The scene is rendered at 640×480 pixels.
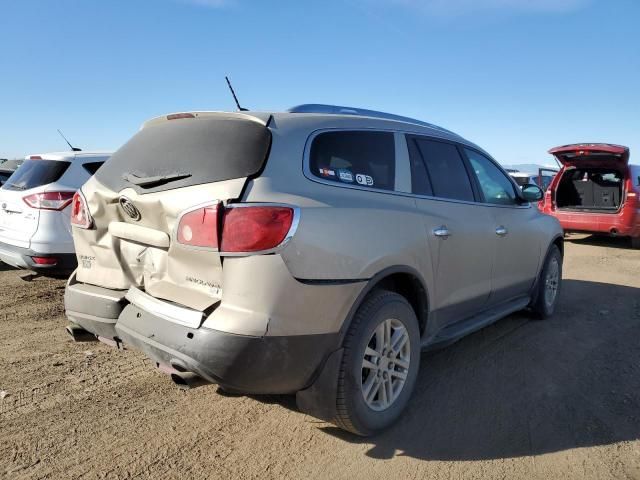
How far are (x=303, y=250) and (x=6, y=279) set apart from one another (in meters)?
6.13

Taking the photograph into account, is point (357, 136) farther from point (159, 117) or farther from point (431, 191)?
point (159, 117)

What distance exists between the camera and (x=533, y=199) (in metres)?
4.73

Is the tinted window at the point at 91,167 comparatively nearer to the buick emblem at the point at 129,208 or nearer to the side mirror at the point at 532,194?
the buick emblem at the point at 129,208

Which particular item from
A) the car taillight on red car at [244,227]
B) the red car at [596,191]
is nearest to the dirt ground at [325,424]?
the car taillight on red car at [244,227]

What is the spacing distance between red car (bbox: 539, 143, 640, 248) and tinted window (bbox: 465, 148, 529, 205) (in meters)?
6.29

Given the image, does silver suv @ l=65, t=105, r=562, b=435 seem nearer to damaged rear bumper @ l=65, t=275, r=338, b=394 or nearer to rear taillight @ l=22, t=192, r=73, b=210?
damaged rear bumper @ l=65, t=275, r=338, b=394

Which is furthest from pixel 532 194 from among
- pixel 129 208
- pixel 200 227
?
pixel 129 208

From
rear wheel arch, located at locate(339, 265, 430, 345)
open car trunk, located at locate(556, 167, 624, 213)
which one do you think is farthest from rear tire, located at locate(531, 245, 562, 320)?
open car trunk, located at locate(556, 167, 624, 213)

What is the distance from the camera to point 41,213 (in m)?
5.34

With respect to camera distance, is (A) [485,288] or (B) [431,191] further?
(A) [485,288]

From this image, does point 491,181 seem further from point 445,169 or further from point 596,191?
point 596,191

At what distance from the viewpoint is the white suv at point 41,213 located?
524 centimetres

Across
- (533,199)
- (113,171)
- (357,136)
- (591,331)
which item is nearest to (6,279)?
(113,171)

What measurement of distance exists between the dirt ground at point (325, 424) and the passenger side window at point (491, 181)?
4.33 ft
